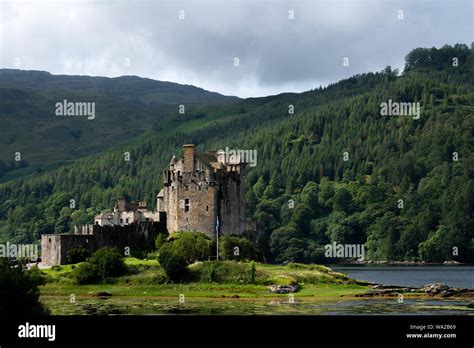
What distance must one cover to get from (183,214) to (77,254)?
34.1 ft

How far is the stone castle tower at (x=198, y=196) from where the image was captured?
93938 mm

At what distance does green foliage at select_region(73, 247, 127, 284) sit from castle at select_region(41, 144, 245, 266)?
5528 millimetres

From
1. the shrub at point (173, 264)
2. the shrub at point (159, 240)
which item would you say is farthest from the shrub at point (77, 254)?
the shrub at point (173, 264)

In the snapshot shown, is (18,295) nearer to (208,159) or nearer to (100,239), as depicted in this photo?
(100,239)

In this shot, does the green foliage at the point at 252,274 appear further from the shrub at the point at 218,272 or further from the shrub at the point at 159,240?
the shrub at the point at 159,240

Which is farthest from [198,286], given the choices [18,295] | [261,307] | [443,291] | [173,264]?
[18,295]

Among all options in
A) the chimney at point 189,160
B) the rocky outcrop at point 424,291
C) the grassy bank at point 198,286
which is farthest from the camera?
the chimney at point 189,160

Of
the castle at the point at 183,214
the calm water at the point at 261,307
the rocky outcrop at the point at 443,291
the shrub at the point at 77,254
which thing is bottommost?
the calm water at the point at 261,307

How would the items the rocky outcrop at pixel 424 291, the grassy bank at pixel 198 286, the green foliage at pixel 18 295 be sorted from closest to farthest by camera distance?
the green foliage at pixel 18 295
the grassy bank at pixel 198 286
the rocky outcrop at pixel 424 291

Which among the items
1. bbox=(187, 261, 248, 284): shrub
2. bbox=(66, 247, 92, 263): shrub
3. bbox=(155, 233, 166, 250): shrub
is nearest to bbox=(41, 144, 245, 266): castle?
bbox=(66, 247, 92, 263): shrub

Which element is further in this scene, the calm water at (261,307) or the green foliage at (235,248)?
the green foliage at (235,248)

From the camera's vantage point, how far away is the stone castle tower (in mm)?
93938

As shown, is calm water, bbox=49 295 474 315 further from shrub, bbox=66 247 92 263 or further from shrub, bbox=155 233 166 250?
shrub, bbox=155 233 166 250

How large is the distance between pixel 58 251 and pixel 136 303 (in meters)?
18.6
